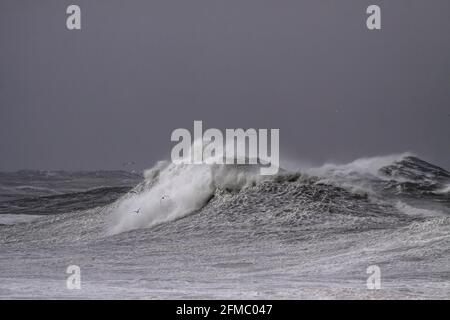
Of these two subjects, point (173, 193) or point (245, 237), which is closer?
point (245, 237)

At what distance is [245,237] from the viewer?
60.1 feet

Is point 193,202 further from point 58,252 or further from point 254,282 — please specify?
point 254,282

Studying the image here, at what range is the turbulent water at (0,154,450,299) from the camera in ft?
40.9

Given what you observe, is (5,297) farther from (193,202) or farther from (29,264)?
(193,202)

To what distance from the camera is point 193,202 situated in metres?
22.7

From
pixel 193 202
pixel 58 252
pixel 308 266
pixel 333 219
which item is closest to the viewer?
pixel 308 266

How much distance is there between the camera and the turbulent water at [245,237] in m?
12.5

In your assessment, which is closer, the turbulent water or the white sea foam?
the turbulent water

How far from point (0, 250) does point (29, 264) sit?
3283mm

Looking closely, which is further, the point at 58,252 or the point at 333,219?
the point at 333,219
